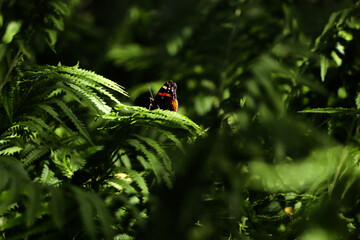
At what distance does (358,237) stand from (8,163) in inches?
29.8

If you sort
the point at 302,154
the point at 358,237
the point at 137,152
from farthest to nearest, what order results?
the point at 302,154, the point at 137,152, the point at 358,237

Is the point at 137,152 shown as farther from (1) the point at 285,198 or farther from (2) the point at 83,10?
(2) the point at 83,10

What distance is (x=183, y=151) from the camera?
2.81 ft

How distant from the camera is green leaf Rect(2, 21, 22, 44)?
968 millimetres

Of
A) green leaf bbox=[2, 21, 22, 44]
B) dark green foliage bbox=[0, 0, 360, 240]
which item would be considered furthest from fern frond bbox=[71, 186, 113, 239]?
green leaf bbox=[2, 21, 22, 44]

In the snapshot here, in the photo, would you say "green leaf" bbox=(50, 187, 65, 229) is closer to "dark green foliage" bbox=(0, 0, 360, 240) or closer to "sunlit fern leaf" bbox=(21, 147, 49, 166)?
"dark green foliage" bbox=(0, 0, 360, 240)

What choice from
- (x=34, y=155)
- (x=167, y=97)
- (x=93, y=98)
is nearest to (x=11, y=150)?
(x=34, y=155)

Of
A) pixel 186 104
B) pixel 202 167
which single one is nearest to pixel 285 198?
pixel 202 167

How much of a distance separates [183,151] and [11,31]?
0.58 meters

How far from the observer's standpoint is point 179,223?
47 centimetres

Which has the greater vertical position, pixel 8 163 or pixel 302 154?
pixel 8 163

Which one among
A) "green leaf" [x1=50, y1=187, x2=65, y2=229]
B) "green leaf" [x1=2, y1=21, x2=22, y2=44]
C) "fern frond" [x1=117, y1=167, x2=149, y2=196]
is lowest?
"fern frond" [x1=117, y1=167, x2=149, y2=196]

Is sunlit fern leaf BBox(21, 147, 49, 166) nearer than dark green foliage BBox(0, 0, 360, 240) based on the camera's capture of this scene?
No

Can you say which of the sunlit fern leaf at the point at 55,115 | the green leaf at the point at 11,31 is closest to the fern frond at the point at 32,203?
the sunlit fern leaf at the point at 55,115
